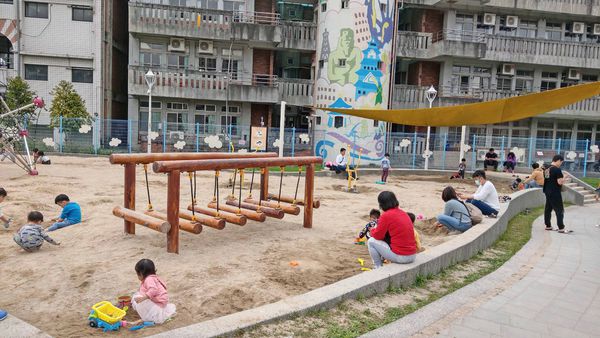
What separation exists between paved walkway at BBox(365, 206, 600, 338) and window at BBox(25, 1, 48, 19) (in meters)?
27.3

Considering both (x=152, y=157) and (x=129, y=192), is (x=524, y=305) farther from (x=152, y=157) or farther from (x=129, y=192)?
(x=129, y=192)

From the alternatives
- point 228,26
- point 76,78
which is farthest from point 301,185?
point 76,78

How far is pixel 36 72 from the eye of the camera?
2592cm

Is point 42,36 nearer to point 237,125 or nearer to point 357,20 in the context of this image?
point 237,125

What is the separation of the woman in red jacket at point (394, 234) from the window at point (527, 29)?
29.6 metres

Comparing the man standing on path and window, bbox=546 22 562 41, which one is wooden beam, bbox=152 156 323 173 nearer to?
the man standing on path

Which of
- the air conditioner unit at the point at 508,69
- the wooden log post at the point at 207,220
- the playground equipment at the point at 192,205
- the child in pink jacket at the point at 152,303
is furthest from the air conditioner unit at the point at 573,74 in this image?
the child in pink jacket at the point at 152,303

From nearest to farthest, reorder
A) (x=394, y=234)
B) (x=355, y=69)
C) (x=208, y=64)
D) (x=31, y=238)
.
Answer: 1. (x=394, y=234)
2. (x=31, y=238)
3. (x=355, y=69)
4. (x=208, y=64)

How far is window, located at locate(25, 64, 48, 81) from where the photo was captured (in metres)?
25.8

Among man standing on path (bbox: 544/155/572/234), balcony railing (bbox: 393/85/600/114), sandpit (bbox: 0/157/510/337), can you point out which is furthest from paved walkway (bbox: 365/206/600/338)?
balcony railing (bbox: 393/85/600/114)

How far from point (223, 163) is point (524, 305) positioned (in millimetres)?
4273

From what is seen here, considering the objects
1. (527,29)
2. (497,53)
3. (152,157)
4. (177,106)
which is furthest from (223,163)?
(527,29)

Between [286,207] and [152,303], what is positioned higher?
[286,207]

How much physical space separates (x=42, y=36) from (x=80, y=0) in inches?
116
